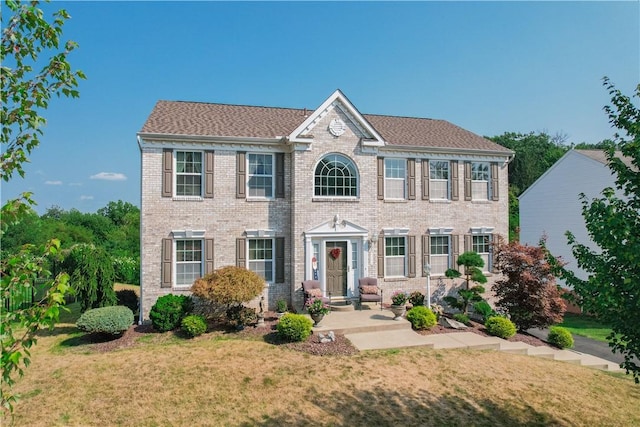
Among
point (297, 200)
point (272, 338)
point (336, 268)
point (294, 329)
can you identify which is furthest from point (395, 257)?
point (272, 338)

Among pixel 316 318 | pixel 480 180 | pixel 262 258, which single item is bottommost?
pixel 316 318

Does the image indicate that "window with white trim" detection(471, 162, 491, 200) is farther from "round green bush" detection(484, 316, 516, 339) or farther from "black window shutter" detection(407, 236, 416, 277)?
"round green bush" detection(484, 316, 516, 339)

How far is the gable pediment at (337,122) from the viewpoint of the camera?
50.8 ft

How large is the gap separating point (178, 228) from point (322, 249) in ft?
20.0

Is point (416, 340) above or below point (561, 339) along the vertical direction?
above

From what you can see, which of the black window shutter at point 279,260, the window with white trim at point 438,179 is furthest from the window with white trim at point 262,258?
the window with white trim at point 438,179

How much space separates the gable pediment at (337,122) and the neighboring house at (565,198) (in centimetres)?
1691

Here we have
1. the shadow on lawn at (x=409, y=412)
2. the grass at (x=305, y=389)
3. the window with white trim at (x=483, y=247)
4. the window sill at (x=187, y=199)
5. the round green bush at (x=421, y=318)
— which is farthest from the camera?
the window with white trim at (x=483, y=247)

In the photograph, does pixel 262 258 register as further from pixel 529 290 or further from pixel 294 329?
pixel 529 290

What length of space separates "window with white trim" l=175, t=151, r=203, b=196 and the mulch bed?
5502 mm

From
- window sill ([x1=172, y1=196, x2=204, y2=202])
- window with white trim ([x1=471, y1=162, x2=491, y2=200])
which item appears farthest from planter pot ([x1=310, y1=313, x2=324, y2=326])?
window with white trim ([x1=471, y1=162, x2=491, y2=200])

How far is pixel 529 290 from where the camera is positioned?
15.0 meters

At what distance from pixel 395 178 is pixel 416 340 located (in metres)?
8.02

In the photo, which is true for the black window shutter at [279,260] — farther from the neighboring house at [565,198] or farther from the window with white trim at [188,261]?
the neighboring house at [565,198]
